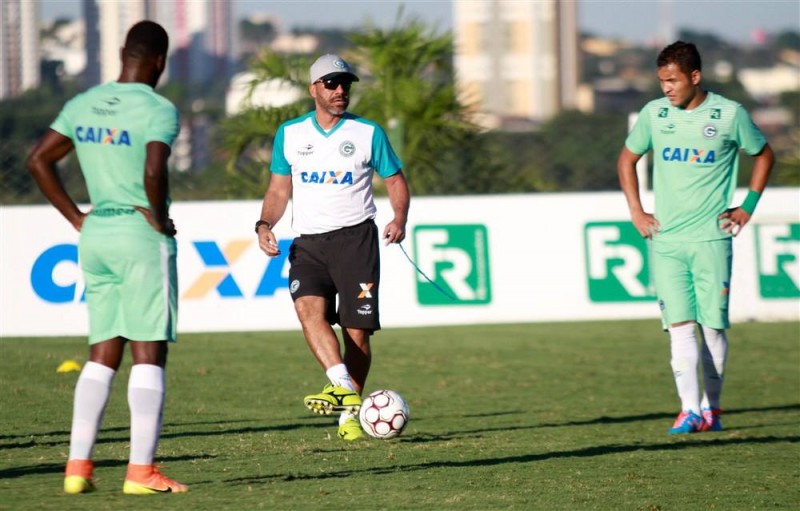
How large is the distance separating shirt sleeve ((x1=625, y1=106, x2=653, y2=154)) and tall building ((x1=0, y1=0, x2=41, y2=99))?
38910 mm

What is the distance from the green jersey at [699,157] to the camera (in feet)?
30.2

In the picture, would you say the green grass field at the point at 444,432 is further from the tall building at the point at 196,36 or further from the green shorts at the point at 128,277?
the tall building at the point at 196,36

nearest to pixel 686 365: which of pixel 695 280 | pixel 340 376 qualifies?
pixel 695 280

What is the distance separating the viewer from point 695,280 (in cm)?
934

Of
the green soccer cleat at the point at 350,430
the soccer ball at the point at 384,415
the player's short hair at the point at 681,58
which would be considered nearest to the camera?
the soccer ball at the point at 384,415

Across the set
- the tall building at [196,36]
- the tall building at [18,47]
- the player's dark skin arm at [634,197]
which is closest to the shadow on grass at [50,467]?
the player's dark skin arm at [634,197]

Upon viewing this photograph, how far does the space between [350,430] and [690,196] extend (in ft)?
7.94

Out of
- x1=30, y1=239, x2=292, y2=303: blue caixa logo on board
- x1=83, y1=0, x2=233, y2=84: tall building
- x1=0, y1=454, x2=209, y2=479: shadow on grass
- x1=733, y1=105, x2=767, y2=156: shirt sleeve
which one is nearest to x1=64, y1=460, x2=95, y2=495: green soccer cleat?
x1=0, y1=454, x2=209, y2=479: shadow on grass

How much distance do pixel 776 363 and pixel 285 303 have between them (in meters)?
4.85

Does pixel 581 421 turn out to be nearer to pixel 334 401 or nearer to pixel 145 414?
pixel 334 401

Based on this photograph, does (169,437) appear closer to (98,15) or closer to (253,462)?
(253,462)

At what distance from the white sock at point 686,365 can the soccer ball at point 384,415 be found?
1970 millimetres

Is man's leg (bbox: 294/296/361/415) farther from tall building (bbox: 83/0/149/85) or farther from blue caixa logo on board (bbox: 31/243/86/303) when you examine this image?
tall building (bbox: 83/0/149/85)

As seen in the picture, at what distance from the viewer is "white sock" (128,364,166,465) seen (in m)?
6.41
